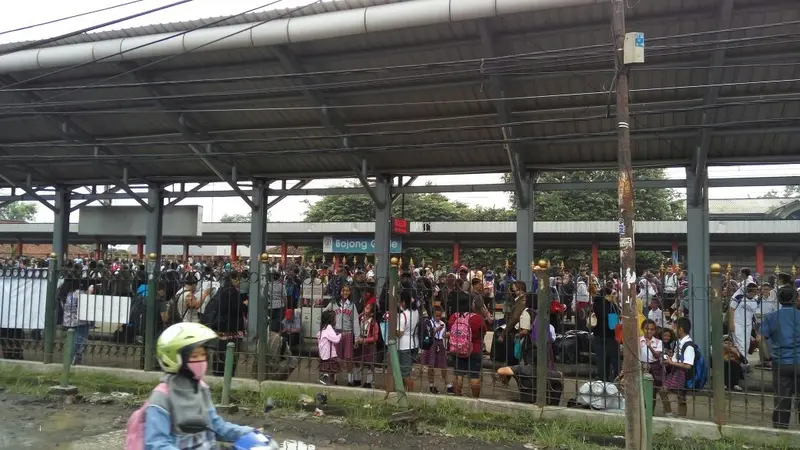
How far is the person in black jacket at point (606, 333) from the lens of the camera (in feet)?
26.8

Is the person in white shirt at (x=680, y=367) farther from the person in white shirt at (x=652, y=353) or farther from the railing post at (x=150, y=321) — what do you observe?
the railing post at (x=150, y=321)

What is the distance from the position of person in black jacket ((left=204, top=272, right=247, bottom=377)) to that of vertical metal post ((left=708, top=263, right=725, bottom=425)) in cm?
664

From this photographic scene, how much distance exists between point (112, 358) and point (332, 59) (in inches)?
264

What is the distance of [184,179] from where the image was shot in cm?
1474

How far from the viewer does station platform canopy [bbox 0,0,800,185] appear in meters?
7.64

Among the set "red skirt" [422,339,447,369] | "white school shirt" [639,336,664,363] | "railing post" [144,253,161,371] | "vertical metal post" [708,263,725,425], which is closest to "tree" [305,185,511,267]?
"railing post" [144,253,161,371]

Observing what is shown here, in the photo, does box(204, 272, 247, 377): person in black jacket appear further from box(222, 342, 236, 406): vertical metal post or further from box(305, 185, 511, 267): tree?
box(305, 185, 511, 267): tree

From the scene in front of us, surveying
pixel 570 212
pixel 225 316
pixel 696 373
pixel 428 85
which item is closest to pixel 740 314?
pixel 696 373

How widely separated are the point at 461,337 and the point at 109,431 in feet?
14.9

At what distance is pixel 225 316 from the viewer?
9.00 metres

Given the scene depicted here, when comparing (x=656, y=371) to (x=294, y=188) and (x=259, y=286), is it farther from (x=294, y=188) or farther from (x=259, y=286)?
(x=294, y=188)

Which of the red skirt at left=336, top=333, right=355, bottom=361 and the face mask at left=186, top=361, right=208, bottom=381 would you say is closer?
the face mask at left=186, top=361, right=208, bottom=381

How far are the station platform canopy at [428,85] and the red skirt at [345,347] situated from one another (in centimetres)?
309

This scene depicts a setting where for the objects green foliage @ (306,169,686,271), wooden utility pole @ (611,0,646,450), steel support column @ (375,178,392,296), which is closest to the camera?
wooden utility pole @ (611,0,646,450)
